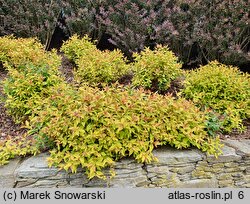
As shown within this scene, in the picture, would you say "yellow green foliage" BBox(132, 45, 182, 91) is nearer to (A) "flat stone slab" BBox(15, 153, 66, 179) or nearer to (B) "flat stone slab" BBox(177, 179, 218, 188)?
(B) "flat stone slab" BBox(177, 179, 218, 188)

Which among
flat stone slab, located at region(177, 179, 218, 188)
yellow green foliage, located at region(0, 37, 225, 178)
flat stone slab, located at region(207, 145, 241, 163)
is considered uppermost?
yellow green foliage, located at region(0, 37, 225, 178)

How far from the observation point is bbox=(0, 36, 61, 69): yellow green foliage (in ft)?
15.7

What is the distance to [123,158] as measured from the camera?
3369 millimetres

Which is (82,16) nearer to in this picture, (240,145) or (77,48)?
(77,48)

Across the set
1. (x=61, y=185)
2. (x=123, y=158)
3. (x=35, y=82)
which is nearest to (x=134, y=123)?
(x=123, y=158)

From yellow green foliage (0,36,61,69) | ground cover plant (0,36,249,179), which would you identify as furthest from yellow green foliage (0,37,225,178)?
yellow green foliage (0,36,61,69)

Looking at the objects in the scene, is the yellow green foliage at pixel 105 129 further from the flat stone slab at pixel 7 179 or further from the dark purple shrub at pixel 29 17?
the dark purple shrub at pixel 29 17

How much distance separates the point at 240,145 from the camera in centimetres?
374

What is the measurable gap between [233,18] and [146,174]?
117 inches

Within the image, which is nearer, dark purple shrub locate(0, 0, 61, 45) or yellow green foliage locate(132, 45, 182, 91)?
yellow green foliage locate(132, 45, 182, 91)

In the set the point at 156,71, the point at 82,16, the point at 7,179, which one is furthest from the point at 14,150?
the point at 82,16

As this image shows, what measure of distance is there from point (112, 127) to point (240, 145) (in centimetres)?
143

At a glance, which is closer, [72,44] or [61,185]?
[61,185]

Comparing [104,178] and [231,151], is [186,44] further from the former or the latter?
[104,178]
